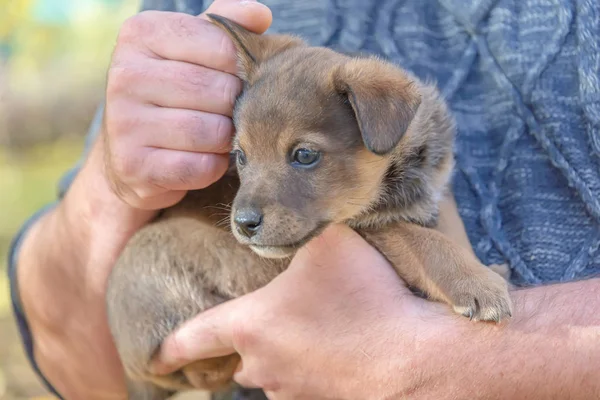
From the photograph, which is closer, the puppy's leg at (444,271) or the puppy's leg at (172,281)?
the puppy's leg at (444,271)

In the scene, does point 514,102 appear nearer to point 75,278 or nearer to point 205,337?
point 205,337

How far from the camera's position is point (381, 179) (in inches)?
98.9

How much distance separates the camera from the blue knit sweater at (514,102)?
2.53 metres

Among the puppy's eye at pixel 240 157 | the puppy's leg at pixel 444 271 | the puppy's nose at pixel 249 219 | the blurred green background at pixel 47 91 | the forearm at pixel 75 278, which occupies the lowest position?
the blurred green background at pixel 47 91

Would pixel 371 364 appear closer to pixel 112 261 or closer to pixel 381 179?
pixel 381 179

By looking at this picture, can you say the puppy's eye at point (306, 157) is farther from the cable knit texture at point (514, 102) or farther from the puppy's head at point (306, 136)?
the cable knit texture at point (514, 102)

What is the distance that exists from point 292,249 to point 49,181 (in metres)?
8.72

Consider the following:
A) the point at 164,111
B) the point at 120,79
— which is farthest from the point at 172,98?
the point at 120,79

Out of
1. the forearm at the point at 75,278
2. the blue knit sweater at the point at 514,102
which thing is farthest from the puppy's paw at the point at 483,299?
the forearm at the point at 75,278

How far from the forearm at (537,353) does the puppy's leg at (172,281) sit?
2.81 ft

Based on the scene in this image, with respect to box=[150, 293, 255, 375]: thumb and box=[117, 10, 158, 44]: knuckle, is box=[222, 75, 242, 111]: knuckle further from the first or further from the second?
box=[150, 293, 255, 375]: thumb

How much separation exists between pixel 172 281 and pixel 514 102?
58.7 inches

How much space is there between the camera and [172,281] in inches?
104

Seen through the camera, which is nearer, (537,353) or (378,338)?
(537,353)
